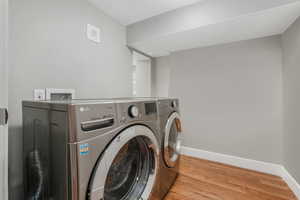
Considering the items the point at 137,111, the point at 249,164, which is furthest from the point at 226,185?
the point at 137,111

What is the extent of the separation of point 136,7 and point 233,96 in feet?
6.15

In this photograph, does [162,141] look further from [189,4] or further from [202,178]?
[189,4]

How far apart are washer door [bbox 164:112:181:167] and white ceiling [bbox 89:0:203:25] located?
4.28 feet

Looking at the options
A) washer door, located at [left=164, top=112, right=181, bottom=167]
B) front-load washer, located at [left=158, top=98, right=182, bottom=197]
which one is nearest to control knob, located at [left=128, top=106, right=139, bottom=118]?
front-load washer, located at [left=158, top=98, right=182, bottom=197]

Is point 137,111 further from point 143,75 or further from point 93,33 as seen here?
point 143,75

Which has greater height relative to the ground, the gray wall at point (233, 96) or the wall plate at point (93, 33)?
the wall plate at point (93, 33)

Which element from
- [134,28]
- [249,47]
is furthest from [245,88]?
[134,28]

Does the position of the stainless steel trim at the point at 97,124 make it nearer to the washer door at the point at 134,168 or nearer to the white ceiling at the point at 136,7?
the washer door at the point at 134,168

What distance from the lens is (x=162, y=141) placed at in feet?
3.99

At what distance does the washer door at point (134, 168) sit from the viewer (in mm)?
879

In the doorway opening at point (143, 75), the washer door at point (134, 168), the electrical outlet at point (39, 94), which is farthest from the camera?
the doorway opening at point (143, 75)

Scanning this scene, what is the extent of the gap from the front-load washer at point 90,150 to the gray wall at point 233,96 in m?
1.48

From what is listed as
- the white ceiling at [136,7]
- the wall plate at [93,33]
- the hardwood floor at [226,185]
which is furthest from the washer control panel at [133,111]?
the white ceiling at [136,7]

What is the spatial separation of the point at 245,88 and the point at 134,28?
1.89 m
